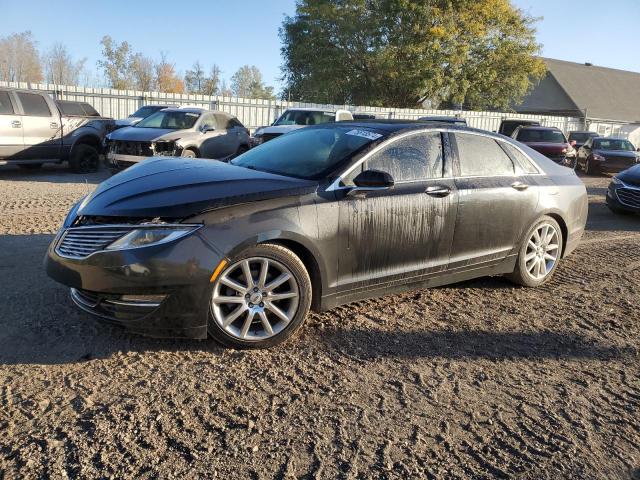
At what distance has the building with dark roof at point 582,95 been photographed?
45.0 meters

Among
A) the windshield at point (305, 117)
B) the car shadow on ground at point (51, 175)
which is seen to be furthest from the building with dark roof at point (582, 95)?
the car shadow on ground at point (51, 175)

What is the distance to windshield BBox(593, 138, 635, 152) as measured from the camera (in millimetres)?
19672

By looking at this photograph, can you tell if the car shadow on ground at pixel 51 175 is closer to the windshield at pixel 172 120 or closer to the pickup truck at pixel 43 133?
the pickup truck at pixel 43 133


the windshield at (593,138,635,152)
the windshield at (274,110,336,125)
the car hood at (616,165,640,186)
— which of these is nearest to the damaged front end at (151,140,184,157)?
the windshield at (274,110,336,125)

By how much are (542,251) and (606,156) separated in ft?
51.2

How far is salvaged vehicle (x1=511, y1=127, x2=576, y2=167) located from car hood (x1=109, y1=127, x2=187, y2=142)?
11.3 metres

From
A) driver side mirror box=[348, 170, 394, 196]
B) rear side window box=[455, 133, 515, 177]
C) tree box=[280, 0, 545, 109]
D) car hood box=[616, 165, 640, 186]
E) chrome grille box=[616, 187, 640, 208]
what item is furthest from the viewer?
tree box=[280, 0, 545, 109]

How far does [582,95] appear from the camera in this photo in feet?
151

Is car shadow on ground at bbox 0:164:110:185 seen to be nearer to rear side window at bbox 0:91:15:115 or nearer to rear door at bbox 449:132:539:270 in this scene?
rear side window at bbox 0:91:15:115

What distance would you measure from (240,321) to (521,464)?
6.34ft

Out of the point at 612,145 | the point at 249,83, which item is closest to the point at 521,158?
the point at 612,145

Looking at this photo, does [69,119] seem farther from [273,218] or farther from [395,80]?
[395,80]

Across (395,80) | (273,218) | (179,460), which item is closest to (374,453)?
(179,460)

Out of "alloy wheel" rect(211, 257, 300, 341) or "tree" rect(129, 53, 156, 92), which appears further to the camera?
"tree" rect(129, 53, 156, 92)
